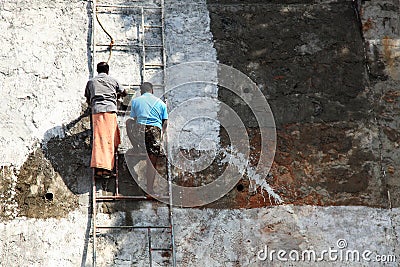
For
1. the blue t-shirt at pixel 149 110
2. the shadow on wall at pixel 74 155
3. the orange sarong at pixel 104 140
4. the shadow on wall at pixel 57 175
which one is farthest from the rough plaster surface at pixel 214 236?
the blue t-shirt at pixel 149 110

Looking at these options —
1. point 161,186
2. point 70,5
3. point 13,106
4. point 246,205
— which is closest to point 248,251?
point 246,205

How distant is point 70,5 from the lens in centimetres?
788

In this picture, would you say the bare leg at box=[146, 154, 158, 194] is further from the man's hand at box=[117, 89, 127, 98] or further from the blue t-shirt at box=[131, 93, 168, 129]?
the man's hand at box=[117, 89, 127, 98]

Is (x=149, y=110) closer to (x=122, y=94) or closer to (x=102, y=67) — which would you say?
(x=122, y=94)

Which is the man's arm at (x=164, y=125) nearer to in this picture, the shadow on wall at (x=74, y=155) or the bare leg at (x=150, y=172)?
the bare leg at (x=150, y=172)

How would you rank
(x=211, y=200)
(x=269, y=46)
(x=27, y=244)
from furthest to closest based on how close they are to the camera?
1. (x=269, y=46)
2. (x=211, y=200)
3. (x=27, y=244)

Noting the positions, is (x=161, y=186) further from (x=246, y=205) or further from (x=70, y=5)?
(x=70, y=5)

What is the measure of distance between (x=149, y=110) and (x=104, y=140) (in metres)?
0.48

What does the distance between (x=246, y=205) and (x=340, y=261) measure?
944 millimetres

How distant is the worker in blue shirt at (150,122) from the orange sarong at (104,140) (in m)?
0.22

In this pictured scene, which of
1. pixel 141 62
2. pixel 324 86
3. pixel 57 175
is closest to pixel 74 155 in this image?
pixel 57 175

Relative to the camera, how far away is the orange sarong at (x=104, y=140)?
6762 mm

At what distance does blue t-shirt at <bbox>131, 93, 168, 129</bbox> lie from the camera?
688 centimetres

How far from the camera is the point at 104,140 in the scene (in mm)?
6816
